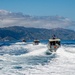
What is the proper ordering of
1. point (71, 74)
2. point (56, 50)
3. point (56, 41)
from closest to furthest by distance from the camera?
point (71, 74), point (56, 50), point (56, 41)

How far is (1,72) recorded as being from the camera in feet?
98.2

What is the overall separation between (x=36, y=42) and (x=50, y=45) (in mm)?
70884

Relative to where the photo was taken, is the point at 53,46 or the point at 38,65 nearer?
the point at 38,65

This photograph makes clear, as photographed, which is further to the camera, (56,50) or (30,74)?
(56,50)

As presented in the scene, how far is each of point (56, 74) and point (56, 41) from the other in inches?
1577

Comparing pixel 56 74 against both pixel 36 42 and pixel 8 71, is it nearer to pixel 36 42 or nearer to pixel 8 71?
pixel 8 71

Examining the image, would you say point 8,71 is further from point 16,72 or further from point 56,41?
point 56,41

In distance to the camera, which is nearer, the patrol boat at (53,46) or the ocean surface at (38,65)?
the ocean surface at (38,65)

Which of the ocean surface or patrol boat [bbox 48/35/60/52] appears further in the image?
patrol boat [bbox 48/35/60/52]

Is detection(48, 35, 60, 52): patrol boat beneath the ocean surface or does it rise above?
above

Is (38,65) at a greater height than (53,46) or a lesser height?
lesser

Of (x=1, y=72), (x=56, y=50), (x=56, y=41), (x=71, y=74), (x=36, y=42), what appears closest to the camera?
(x=71, y=74)

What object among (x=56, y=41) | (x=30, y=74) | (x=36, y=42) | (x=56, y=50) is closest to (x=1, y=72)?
(x=30, y=74)

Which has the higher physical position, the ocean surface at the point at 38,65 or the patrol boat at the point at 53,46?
the patrol boat at the point at 53,46
